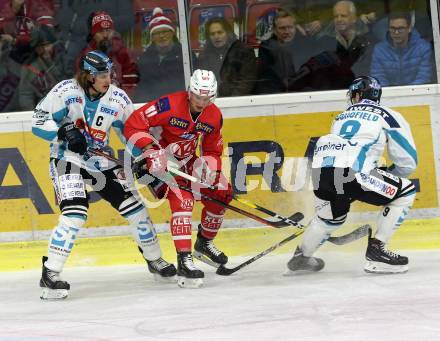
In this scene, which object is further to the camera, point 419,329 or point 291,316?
point 291,316

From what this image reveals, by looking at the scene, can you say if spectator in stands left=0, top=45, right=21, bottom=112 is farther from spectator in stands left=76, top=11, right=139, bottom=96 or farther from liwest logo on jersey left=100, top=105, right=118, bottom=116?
liwest logo on jersey left=100, top=105, right=118, bottom=116

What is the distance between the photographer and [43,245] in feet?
23.1

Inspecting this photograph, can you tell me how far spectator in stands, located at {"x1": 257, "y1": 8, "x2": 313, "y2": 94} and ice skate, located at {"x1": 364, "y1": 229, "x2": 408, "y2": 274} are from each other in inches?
66.5

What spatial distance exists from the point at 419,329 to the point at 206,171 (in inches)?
79.4

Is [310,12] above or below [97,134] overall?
above

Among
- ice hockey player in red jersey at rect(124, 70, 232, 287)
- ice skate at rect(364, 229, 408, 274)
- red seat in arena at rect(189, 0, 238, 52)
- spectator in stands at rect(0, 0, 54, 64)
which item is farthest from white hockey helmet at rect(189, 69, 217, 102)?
spectator in stands at rect(0, 0, 54, 64)

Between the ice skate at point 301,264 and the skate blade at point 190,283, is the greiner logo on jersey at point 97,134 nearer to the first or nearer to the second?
the skate blade at point 190,283

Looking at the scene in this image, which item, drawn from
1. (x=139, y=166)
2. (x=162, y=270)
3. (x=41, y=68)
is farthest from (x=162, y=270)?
(x=41, y=68)

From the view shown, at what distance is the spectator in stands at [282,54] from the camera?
23.0 ft

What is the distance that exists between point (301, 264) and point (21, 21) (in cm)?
274

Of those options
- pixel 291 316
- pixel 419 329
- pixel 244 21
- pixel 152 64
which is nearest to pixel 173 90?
pixel 152 64

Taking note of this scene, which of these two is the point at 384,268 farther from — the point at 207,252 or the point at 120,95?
the point at 120,95

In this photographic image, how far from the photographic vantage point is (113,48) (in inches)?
279

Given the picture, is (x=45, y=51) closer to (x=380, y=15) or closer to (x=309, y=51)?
(x=309, y=51)
